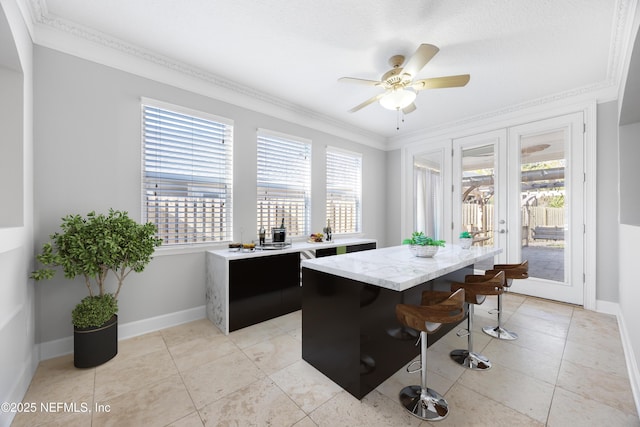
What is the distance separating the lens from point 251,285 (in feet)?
9.68

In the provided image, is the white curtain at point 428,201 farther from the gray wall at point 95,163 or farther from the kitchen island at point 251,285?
the gray wall at point 95,163

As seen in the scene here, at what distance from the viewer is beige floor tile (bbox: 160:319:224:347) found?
2.63m

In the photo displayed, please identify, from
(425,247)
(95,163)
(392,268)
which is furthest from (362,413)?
(95,163)

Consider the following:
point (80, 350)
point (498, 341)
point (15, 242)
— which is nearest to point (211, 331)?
point (80, 350)

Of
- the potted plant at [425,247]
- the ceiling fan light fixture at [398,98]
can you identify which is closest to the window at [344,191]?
the ceiling fan light fixture at [398,98]

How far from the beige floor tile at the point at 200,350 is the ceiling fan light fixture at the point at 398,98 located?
2837mm

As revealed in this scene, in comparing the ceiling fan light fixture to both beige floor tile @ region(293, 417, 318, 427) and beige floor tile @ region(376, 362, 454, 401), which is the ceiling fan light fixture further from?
beige floor tile @ region(293, 417, 318, 427)

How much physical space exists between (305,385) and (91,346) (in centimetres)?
180

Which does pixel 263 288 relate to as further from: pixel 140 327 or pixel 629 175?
pixel 629 175

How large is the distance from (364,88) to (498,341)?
10.8 feet

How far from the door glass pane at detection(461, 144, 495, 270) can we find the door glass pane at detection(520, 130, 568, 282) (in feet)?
1.43

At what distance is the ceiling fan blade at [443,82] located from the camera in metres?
2.32

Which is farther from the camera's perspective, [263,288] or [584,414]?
[263,288]

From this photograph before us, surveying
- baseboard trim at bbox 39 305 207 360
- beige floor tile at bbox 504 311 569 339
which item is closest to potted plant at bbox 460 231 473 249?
beige floor tile at bbox 504 311 569 339
